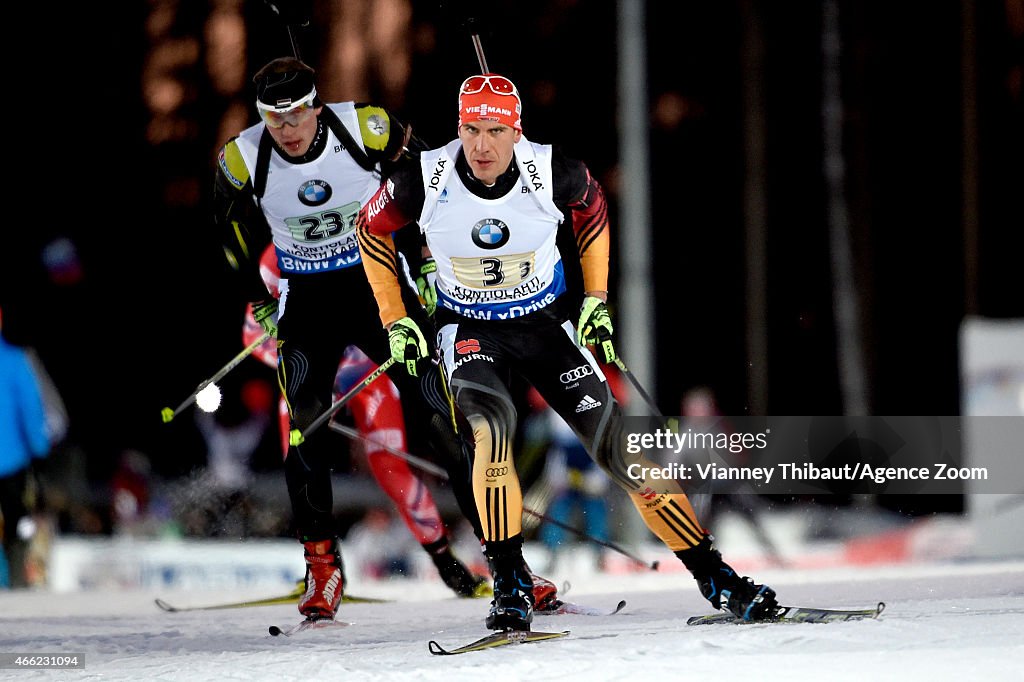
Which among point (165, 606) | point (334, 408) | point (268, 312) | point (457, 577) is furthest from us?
point (165, 606)

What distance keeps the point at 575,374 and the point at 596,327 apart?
0.64ft

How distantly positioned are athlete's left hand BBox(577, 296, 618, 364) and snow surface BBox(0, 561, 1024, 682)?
107 cm

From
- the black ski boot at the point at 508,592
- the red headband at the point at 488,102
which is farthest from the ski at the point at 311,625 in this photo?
the red headband at the point at 488,102

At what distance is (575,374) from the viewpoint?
19.5 feet

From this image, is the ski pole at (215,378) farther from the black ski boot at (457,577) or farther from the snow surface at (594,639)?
the black ski boot at (457,577)

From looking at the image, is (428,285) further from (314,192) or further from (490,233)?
(490,233)

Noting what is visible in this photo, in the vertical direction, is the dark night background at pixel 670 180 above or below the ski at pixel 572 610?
above

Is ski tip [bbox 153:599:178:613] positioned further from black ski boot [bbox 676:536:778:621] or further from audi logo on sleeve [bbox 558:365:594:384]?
black ski boot [bbox 676:536:778:621]

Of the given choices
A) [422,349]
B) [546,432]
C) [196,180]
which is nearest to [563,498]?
[546,432]

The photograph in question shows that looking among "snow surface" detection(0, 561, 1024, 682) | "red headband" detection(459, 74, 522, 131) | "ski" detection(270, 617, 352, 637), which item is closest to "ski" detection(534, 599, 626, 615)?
→ "snow surface" detection(0, 561, 1024, 682)

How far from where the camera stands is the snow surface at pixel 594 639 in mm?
4926

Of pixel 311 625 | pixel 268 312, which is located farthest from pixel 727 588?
pixel 268 312

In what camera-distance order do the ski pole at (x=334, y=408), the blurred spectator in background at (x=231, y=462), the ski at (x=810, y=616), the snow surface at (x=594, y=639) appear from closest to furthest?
1. the snow surface at (x=594, y=639)
2. the ski at (x=810, y=616)
3. the ski pole at (x=334, y=408)
4. the blurred spectator in background at (x=231, y=462)

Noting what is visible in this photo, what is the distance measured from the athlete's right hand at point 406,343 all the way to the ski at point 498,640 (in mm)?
1060
